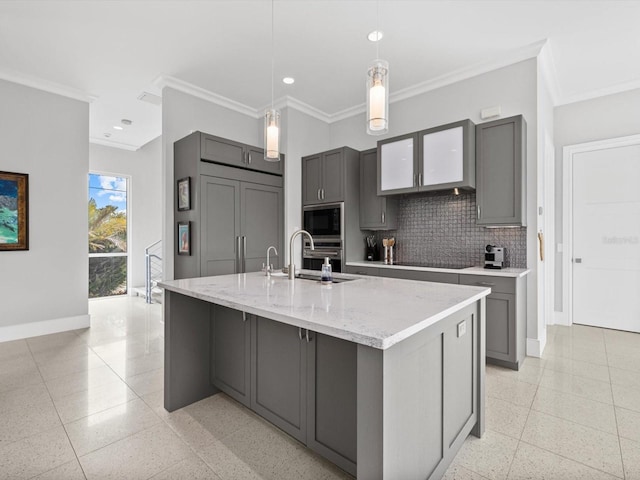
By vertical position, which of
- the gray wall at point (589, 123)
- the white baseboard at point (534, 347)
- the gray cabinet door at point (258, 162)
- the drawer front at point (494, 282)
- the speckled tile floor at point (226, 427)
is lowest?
the speckled tile floor at point (226, 427)

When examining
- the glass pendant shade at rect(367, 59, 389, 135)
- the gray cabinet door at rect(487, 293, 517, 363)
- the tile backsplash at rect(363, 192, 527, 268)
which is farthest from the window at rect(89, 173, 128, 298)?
the gray cabinet door at rect(487, 293, 517, 363)

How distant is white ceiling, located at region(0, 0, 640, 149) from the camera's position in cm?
276

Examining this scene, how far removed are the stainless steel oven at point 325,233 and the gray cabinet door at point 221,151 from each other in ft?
3.84

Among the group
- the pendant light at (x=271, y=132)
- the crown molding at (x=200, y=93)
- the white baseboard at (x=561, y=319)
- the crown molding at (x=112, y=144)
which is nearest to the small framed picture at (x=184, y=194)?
the crown molding at (x=200, y=93)

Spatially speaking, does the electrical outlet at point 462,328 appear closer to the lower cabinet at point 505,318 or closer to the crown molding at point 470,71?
the lower cabinet at point 505,318

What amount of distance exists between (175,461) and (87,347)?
99.5 inches

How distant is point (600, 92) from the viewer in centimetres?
405

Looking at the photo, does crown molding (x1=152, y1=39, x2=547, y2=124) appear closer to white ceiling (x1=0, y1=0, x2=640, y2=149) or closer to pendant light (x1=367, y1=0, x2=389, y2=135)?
white ceiling (x1=0, y1=0, x2=640, y2=149)

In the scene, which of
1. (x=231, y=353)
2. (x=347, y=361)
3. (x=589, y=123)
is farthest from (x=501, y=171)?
(x=231, y=353)

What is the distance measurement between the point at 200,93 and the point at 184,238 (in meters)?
1.93

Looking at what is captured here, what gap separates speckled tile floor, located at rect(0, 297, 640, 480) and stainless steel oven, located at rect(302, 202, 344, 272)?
2.15m

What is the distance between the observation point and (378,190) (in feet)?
13.5

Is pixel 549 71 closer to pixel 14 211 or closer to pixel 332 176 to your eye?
pixel 332 176

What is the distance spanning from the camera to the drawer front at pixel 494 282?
2.97m
